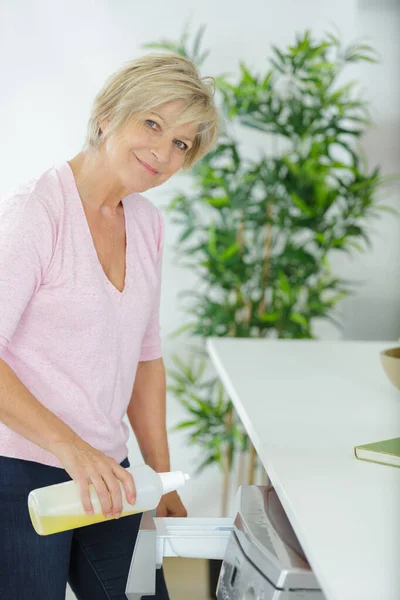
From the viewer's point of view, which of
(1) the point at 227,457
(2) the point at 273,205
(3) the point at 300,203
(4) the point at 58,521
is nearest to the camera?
(4) the point at 58,521

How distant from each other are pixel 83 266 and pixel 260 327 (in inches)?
61.2

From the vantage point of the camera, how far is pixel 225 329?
110 inches

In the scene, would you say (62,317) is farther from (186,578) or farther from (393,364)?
(393,364)

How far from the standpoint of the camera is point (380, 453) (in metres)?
1.26

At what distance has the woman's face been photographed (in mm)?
1313

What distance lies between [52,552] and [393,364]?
2.67 feet

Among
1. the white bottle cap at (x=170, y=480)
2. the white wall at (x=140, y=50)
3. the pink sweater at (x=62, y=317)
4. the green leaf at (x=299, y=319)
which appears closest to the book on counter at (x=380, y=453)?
the white bottle cap at (x=170, y=480)

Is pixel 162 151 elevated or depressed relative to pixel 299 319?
elevated

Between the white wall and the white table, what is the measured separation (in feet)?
2.95

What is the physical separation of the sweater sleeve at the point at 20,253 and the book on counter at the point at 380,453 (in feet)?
1.96

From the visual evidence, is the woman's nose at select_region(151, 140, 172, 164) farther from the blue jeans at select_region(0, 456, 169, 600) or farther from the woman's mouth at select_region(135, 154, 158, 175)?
the blue jeans at select_region(0, 456, 169, 600)

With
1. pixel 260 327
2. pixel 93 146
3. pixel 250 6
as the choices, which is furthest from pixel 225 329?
pixel 93 146

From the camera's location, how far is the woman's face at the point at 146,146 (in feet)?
4.31

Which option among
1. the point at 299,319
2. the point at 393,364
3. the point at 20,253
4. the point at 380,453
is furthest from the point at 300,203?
the point at 20,253
